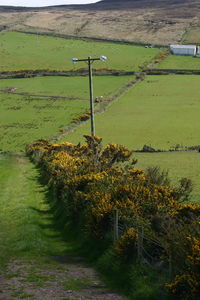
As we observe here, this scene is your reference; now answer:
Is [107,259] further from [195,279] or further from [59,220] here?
[59,220]

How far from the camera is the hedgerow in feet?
36.7

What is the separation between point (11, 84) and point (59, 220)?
71.2 m

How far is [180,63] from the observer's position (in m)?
102

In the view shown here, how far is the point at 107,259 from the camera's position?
14.5 metres

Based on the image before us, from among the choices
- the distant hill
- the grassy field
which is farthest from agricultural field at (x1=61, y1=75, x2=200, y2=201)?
the distant hill

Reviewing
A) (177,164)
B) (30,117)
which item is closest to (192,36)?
(30,117)

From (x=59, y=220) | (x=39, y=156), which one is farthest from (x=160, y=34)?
(x=59, y=220)

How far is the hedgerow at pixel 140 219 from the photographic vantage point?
1119 centimetres

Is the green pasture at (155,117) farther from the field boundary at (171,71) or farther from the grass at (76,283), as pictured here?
the grass at (76,283)

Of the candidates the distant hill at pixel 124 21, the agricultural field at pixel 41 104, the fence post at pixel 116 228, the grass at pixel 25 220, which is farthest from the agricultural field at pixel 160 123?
the distant hill at pixel 124 21

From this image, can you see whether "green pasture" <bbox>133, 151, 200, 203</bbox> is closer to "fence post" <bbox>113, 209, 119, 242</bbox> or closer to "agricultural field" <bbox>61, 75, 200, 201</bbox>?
"agricultural field" <bbox>61, 75, 200, 201</bbox>

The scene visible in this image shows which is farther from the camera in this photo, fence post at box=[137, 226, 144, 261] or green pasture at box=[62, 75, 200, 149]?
green pasture at box=[62, 75, 200, 149]

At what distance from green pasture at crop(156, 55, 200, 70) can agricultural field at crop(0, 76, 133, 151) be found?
1226cm

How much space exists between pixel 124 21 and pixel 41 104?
94.6 m
